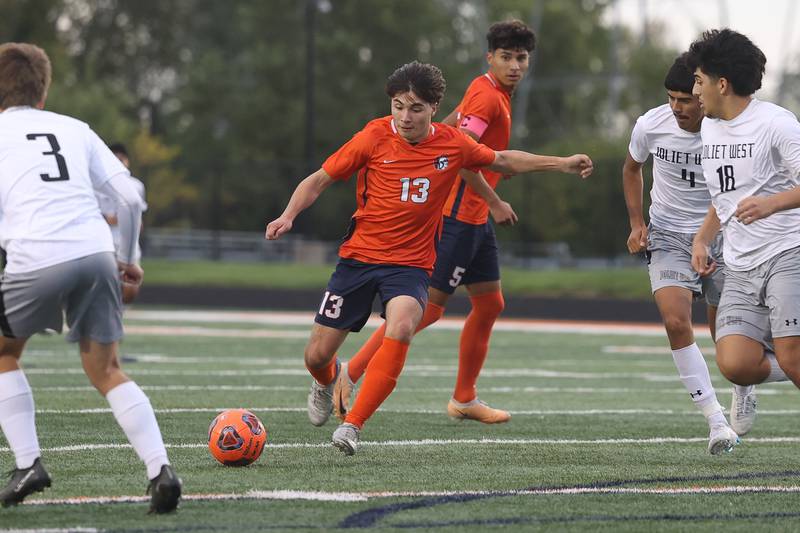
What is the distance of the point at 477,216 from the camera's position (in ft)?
29.3

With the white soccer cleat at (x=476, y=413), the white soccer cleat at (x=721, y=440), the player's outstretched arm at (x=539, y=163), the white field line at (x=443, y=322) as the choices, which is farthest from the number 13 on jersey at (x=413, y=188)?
the white field line at (x=443, y=322)

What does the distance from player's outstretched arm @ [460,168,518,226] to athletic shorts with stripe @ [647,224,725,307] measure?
87cm

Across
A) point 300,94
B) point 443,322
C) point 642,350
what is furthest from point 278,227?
point 300,94

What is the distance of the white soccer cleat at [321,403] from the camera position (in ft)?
27.1

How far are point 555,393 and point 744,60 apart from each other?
4964mm

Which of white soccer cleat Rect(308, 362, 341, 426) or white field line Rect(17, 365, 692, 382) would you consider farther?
white field line Rect(17, 365, 692, 382)

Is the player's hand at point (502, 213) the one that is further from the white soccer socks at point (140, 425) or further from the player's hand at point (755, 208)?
the white soccer socks at point (140, 425)

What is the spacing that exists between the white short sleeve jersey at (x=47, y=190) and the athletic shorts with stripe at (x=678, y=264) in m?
3.52

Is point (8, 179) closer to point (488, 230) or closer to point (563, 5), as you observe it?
point (488, 230)

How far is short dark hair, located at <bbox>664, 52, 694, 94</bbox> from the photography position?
24.4 feet

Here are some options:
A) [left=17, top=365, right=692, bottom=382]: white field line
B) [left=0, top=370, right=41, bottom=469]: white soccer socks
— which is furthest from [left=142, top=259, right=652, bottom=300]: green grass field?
[left=0, top=370, right=41, bottom=469]: white soccer socks

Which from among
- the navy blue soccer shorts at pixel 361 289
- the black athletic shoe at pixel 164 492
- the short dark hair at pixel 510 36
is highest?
the short dark hair at pixel 510 36

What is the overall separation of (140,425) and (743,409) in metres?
4.04

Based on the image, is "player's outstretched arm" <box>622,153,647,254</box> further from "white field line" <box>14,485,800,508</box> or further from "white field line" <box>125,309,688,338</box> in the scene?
"white field line" <box>125,309,688,338</box>
